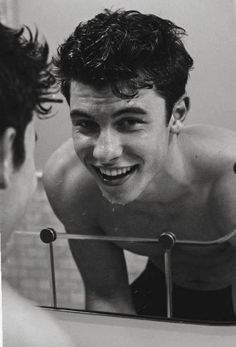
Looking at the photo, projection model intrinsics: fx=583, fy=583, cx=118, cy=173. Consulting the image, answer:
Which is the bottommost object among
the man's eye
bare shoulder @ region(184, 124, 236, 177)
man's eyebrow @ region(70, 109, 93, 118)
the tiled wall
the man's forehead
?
the tiled wall

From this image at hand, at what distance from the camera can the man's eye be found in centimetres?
167

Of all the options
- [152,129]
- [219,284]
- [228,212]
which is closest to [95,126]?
[152,129]

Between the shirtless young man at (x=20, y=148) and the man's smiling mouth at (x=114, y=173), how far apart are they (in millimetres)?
233

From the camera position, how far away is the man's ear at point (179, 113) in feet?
5.30

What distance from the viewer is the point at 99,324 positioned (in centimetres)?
180

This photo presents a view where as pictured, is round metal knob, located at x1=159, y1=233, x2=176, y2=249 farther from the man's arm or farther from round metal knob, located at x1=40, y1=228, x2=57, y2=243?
round metal knob, located at x1=40, y1=228, x2=57, y2=243

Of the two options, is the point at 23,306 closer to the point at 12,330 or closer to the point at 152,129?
the point at 12,330

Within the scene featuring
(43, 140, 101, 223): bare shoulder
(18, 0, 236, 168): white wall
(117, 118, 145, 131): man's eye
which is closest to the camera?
(18, 0, 236, 168): white wall

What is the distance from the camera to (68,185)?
70.8 inches

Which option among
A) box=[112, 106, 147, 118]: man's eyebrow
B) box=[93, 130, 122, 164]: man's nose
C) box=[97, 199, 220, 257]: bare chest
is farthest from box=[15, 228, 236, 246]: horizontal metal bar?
box=[112, 106, 147, 118]: man's eyebrow

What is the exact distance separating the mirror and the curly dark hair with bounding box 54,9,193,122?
1.1 inches

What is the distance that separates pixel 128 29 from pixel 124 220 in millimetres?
550

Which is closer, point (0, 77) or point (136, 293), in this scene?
point (136, 293)

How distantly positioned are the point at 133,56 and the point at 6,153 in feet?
1.77
